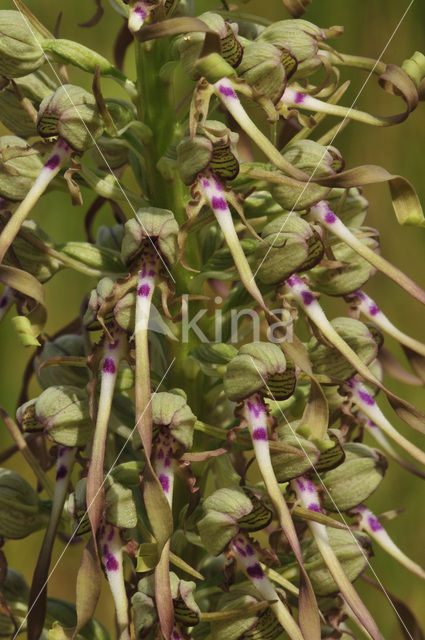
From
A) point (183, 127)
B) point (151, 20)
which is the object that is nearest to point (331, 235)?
point (183, 127)

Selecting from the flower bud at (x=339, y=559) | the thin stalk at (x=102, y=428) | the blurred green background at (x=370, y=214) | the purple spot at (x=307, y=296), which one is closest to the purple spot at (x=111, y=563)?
the thin stalk at (x=102, y=428)

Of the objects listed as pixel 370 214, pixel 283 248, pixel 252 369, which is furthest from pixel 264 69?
pixel 370 214

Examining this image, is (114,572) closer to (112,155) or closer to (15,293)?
(15,293)

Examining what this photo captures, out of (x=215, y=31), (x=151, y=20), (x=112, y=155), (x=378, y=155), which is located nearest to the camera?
(x=215, y=31)

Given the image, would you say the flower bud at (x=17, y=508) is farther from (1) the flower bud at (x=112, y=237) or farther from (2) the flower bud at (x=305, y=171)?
(2) the flower bud at (x=305, y=171)

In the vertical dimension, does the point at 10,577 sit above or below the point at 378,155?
below

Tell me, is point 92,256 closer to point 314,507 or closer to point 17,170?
point 17,170

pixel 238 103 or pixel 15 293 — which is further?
pixel 15 293
